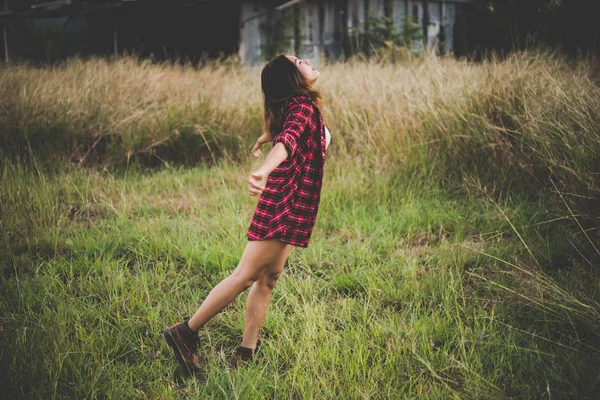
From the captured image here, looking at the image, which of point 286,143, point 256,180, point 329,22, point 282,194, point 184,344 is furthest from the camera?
point 329,22

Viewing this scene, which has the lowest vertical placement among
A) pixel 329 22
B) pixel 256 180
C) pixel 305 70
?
pixel 256 180

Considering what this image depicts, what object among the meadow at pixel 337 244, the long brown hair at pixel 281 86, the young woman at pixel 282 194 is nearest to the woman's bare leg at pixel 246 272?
the young woman at pixel 282 194

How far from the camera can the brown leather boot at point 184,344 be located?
6.38ft

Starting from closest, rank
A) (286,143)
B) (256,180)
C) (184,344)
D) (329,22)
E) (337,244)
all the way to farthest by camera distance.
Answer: (256,180)
(286,143)
(184,344)
(337,244)
(329,22)

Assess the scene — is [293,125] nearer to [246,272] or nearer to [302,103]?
[302,103]

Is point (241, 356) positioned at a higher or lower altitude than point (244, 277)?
lower

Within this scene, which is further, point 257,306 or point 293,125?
point 257,306

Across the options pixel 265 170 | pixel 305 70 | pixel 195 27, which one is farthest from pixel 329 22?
pixel 265 170

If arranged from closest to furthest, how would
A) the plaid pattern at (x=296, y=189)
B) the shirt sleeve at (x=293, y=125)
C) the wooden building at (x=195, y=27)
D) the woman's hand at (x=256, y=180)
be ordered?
the woman's hand at (x=256, y=180), the shirt sleeve at (x=293, y=125), the plaid pattern at (x=296, y=189), the wooden building at (x=195, y=27)

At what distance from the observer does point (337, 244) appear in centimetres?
316

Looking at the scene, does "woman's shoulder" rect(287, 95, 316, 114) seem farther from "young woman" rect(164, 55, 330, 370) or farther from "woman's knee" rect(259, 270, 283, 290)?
"woman's knee" rect(259, 270, 283, 290)

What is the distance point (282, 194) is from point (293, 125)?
28 centimetres

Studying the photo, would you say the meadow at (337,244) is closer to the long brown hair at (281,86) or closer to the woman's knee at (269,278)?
the woman's knee at (269,278)

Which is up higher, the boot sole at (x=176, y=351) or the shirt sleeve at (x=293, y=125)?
the shirt sleeve at (x=293, y=125)
